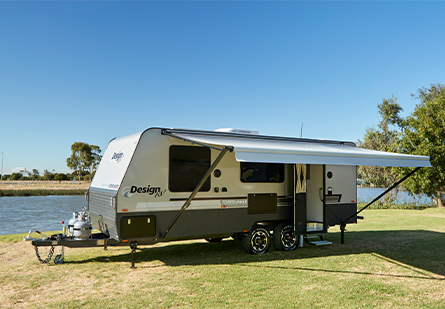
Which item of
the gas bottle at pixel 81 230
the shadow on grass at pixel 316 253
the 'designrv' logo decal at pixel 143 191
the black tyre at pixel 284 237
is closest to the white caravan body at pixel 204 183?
the 'designrv' logo decal at pixel 143 191

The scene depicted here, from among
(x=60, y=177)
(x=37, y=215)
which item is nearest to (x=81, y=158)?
(x=60, y=177)

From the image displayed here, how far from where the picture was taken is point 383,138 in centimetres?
2772

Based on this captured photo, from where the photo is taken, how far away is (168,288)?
5191 millimetres

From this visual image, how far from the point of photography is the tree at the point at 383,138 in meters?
27.7

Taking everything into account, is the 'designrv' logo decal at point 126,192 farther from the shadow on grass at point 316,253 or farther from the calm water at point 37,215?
the calm water at point 37,215

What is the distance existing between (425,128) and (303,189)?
526 inches

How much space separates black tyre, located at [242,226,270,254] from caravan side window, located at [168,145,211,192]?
4.65 feet

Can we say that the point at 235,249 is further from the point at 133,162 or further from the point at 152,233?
the point at 133,162

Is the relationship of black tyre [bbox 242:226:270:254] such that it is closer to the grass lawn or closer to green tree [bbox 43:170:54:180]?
the grass lawn

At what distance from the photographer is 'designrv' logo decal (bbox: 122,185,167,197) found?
241 inches

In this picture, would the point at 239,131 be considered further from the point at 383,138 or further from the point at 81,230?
the point at 383,138

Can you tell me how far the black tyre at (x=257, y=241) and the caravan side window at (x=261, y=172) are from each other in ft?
3.40

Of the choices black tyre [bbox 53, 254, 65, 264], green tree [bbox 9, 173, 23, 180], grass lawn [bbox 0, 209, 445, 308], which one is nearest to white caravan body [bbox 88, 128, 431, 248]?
grass lawn [bbox 0, 209, 445, 308]

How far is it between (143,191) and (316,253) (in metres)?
3.98
